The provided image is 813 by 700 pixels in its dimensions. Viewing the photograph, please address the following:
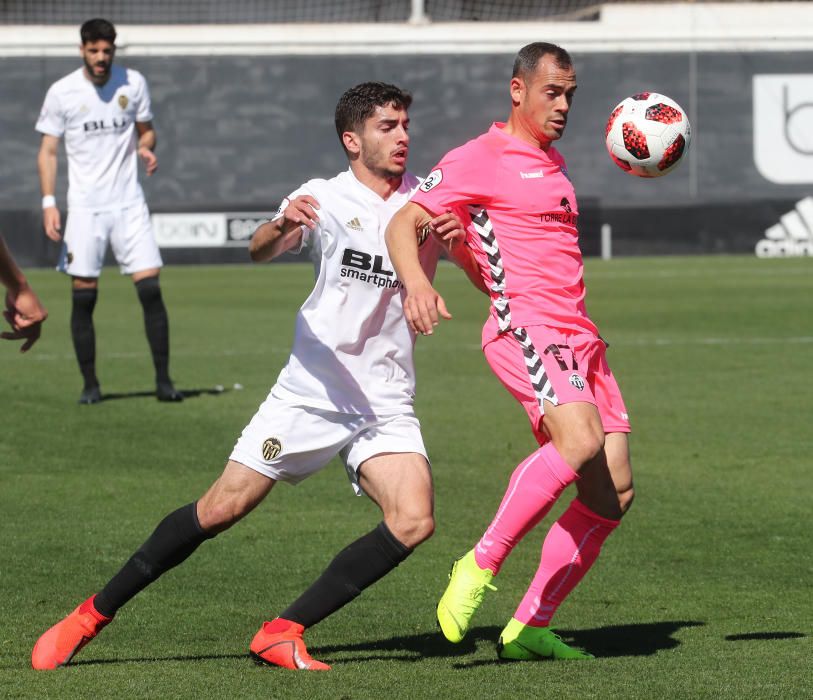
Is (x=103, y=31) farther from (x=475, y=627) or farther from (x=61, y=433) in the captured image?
(x=475, y=627)

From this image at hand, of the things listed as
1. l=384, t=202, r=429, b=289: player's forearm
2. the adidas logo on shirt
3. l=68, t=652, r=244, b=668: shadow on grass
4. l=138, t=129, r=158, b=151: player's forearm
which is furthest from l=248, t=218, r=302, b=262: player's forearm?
the adidas logo on shirt

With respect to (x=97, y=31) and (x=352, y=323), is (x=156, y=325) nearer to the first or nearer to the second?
(x=97, y=31)

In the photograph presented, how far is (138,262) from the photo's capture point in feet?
38.7

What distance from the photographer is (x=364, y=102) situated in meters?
5.39

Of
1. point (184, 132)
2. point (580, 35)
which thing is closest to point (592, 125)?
point (580, 35)

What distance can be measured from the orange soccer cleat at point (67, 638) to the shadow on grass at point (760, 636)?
222 centimetres

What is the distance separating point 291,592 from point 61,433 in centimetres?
451

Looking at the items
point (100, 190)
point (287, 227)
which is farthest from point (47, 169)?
point (287, 227)

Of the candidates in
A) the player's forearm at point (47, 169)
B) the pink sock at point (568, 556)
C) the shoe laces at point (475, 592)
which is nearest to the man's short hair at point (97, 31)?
the player's forearm at point (47, 169)

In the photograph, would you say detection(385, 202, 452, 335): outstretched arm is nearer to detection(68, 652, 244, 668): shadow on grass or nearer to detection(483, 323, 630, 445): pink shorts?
detection(483, 323, 630, 445): pink shorts

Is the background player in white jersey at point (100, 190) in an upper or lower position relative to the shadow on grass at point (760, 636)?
upper

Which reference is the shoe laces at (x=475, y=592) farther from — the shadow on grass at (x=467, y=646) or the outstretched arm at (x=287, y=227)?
the outstretched arm at (x=287, y=227)

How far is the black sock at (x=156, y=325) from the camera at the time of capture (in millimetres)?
11766

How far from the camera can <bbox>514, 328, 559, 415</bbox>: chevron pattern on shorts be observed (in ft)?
17.1
